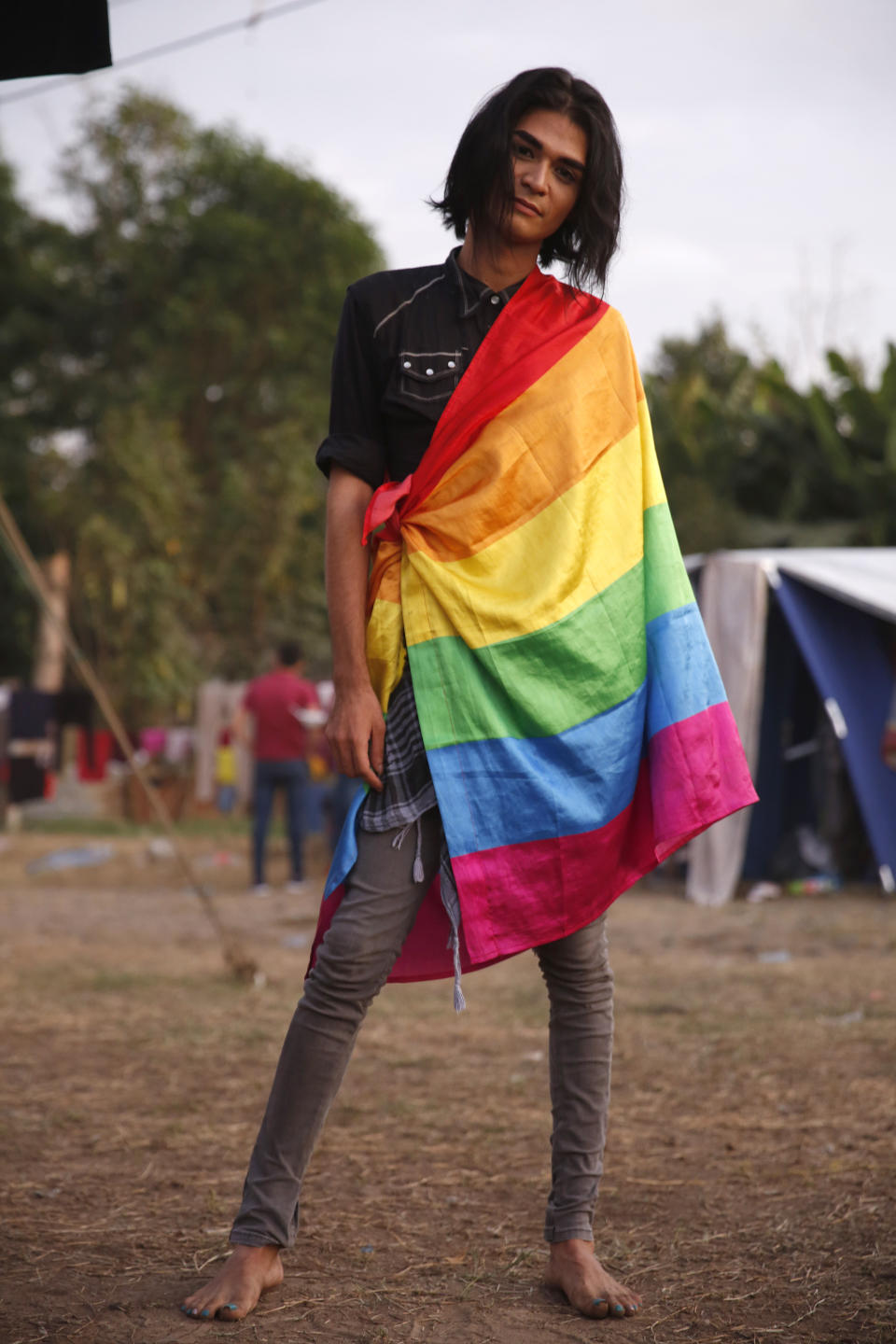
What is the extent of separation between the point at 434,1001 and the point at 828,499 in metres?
11.4

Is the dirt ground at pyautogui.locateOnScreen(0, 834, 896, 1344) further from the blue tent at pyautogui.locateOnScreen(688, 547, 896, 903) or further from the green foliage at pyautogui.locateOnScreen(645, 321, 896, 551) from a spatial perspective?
the green foliage at pyautogui.locateOnScreen(645, 321, 896, 551)

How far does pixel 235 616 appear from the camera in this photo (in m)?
22.0

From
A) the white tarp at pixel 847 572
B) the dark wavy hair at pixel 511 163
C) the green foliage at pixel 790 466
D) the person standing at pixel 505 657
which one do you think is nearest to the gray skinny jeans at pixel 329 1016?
the person standing at pixel 505 657

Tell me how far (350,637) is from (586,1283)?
114 cm

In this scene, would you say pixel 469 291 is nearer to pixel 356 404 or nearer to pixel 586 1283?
pixel 356 404

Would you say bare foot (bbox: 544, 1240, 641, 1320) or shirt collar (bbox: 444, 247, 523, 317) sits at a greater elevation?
shirt collar (bbox: 444, 247, 523, 317)

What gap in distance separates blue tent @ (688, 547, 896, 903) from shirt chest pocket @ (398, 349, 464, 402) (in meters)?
6.67

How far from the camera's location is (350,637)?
2.14 meters

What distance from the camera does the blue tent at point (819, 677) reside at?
28.7 feet

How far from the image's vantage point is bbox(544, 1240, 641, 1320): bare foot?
2.11m

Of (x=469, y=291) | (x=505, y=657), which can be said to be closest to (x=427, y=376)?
(x=469, y=291)

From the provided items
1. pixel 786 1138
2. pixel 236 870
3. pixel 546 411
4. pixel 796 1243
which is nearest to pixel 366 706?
pixel 546 411

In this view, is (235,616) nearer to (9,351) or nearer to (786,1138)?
(9,351)

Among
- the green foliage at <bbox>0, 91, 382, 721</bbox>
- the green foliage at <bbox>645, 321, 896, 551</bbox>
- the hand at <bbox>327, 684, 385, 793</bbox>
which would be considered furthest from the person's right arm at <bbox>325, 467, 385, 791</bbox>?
the green foliage at <bbox>0, 91, 382, 721</bbox>
